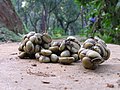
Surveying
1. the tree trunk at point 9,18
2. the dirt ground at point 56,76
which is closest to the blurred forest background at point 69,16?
the tree trunk at point 9,18

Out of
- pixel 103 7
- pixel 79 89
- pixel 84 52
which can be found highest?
pixel 103 7

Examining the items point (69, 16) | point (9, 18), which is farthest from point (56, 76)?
point (69, 16)

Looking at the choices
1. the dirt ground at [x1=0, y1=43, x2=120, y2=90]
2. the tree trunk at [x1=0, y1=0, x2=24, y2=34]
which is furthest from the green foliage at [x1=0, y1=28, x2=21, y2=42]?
the dirt ground at [x1=0, y1=43, x2=120, y2=90]

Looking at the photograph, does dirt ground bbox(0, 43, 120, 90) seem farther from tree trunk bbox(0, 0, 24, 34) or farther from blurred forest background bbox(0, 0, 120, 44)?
tree trunk bbox(0, 0, 24, 34)

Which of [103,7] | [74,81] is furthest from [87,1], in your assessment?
[74,81]

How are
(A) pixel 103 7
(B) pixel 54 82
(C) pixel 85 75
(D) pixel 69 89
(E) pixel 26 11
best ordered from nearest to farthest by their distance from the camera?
(D) pixel 69 89 < (B) pixel 54 82 < (C) pixel 85 75 < (A) pixel 103 7 < (E) pixel 26 11

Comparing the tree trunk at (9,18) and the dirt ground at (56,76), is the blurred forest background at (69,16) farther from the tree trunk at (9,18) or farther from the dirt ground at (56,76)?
the dirt ground at (56,76)

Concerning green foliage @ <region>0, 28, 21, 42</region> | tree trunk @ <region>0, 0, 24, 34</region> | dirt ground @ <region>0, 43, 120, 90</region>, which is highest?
tree trunk @ <region>0, 0, 24, 34</region>

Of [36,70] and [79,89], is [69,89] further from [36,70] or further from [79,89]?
[36,70]
